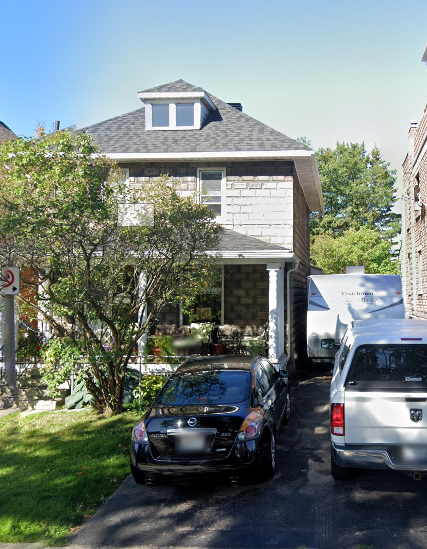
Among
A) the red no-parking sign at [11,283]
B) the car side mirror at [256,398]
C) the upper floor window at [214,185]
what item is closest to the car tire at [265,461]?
the car side mirror at [256,398]

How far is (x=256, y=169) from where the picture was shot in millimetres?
14023

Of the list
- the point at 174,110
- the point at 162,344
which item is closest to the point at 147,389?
the point at 162,344

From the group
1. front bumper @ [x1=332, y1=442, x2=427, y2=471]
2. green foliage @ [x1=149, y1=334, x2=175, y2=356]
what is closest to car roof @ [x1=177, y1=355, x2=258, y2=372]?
front bumper @ [x1=332, y1=442, x2=427, y2=471]

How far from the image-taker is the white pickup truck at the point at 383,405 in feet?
17.4

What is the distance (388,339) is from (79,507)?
3756mm

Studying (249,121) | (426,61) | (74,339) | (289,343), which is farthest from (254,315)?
(426,61)

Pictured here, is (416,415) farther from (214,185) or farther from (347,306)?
(214,185)

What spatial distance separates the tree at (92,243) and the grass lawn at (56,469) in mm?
993

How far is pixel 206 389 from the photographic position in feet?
22.0

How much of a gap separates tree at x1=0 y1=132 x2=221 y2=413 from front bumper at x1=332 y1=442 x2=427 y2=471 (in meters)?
4.83

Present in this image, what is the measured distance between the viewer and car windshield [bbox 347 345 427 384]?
5.59 meters

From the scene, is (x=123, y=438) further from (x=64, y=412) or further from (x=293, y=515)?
(x=293, y=515)

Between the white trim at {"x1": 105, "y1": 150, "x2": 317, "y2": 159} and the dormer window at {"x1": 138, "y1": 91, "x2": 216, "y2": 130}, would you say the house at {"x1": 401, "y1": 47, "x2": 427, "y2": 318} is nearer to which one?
the white trim at {"x1": 105, "y1": 150, "x2": 317, "y2": 159}

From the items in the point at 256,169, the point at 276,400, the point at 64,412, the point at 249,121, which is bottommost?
the point at 64,412
